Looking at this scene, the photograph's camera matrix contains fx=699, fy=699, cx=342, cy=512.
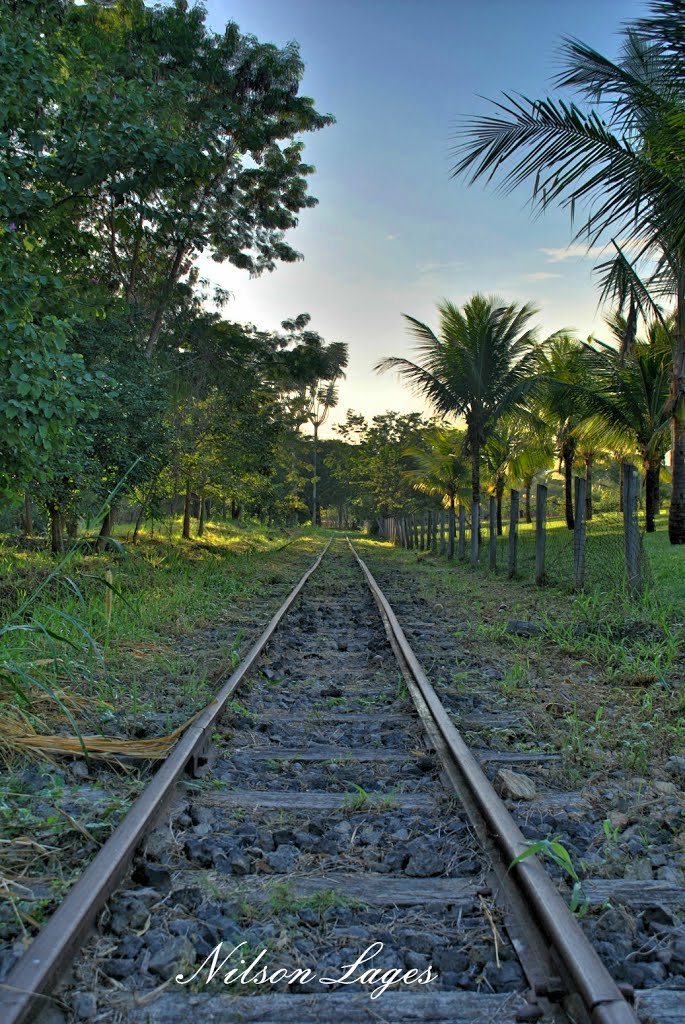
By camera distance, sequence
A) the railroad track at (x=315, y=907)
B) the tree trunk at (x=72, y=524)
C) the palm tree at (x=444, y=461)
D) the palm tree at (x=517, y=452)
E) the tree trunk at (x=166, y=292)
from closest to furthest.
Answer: the railroad track at (x=315, y=907) → the tree trunk at (x=72, y=524) → the tree trunk at (x=166, y=292) → the palm tree at (x=444, y=461) → the palm tree at (x=517, y=452)

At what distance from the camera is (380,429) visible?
40250mm

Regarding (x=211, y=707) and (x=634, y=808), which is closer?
(x=634, y=808)

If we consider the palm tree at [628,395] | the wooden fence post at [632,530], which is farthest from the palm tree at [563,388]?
the wooden fence post at [632,530]

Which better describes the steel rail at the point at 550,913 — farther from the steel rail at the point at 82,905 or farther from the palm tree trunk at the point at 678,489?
the palm tree trunk at the point at 678,489

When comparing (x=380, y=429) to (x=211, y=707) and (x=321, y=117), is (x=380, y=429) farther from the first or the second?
(x=211, y=707)

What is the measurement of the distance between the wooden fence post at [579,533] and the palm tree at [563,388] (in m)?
9.06

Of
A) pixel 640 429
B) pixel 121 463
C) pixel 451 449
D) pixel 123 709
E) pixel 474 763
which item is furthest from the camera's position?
pixel 451 449

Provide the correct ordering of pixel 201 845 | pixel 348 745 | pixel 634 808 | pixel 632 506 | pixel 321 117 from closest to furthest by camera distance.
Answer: pixel 201 845 → pixel 634 808 → pixel 348 745 → pixel 632 506 → pixel 321 117

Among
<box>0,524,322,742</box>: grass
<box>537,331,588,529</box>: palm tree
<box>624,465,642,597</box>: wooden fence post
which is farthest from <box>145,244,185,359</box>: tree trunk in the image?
<box>624,465,642,597</box>: wooden fence post

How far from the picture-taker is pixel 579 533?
9438 millimetres

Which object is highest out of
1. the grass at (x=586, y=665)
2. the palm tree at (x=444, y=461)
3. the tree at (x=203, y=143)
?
the tree at (x=203, y=143)

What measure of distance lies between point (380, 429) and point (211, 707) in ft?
121

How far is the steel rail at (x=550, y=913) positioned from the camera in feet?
5.34

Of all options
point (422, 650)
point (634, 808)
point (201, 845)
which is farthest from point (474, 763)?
point (422, 650)
